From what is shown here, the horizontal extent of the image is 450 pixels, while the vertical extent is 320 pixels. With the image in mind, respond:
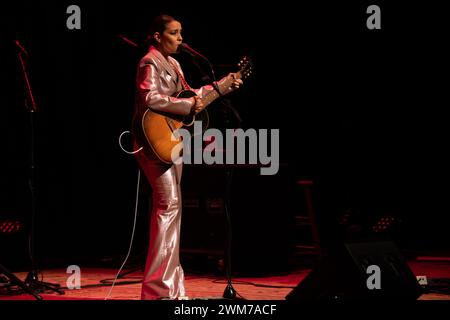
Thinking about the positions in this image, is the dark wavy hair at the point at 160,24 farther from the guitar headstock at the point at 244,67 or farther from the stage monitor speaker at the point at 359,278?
the stage monitor speaker at the point at 359,278

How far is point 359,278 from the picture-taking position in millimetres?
3740

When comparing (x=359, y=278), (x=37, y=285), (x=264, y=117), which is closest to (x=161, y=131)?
(x=359, y=278)

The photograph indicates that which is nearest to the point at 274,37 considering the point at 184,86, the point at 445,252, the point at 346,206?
the point at 346,206

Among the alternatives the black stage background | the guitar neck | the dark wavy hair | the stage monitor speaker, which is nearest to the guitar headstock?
the guitar neck

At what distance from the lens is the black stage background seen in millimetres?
7051

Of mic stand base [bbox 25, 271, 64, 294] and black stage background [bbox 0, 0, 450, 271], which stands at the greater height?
black stage background [bbox 0, 0, 450, 271]

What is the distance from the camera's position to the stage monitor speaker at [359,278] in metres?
3.74

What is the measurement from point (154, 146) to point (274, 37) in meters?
4.12

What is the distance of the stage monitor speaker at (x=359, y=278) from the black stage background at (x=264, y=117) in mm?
2791

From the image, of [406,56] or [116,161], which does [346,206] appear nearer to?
[406,56]

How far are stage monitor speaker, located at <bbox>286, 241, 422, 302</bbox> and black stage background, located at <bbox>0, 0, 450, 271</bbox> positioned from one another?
2791 mm

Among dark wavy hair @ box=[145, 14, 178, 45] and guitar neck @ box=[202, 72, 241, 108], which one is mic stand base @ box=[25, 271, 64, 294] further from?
dark wavy hair @ box=[145, 14, 178, 45]

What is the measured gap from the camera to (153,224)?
4547 mm

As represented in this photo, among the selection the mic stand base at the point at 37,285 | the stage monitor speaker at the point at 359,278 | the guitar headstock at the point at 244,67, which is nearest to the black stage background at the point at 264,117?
the mic stand base at the point at 37,285
